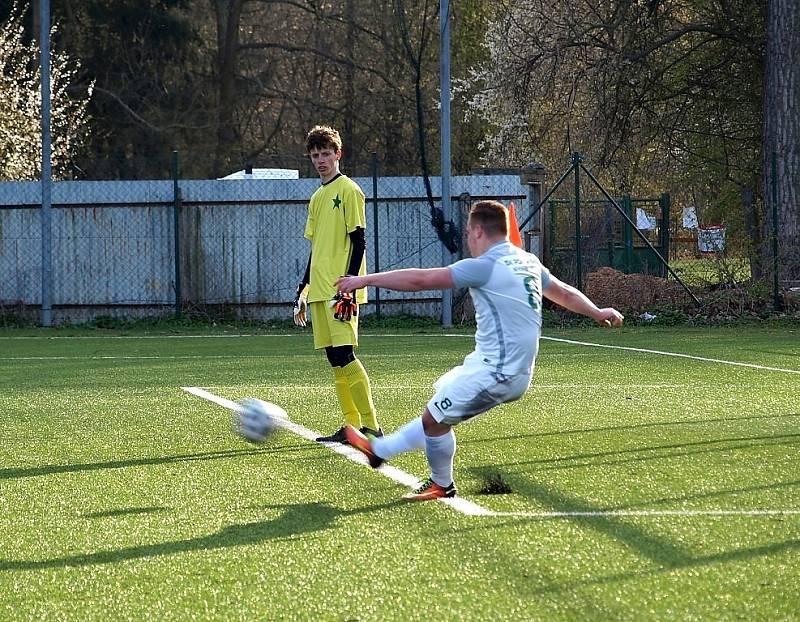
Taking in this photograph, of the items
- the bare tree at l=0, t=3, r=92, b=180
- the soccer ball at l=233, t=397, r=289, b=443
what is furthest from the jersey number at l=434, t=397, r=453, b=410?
the bare tree at l=0, t=3, r=92, b=180

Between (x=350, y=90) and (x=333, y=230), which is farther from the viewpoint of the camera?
(x=350, y=90)

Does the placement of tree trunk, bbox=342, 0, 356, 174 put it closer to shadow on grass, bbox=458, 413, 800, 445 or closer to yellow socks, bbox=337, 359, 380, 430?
shadow on grass, bbox=458, 413, 800, 445

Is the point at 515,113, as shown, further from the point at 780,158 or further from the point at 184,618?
the point at 184,618

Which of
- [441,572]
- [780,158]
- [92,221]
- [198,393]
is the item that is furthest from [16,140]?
[441,572]

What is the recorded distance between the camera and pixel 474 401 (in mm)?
5738

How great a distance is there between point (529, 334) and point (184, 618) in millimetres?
2261

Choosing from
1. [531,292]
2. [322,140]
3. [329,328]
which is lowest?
[329,328]

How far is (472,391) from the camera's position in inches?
226

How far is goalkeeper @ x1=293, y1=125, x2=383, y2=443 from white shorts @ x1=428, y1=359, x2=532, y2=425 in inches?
83.4

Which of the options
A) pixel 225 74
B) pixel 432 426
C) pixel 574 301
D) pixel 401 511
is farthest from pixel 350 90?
pixel 401 511

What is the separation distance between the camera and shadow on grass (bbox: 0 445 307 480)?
22.9 feet

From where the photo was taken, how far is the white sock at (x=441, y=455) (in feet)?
19.4

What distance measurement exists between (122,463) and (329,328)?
1.56 metres

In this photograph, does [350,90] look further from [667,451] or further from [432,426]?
[432,426]
